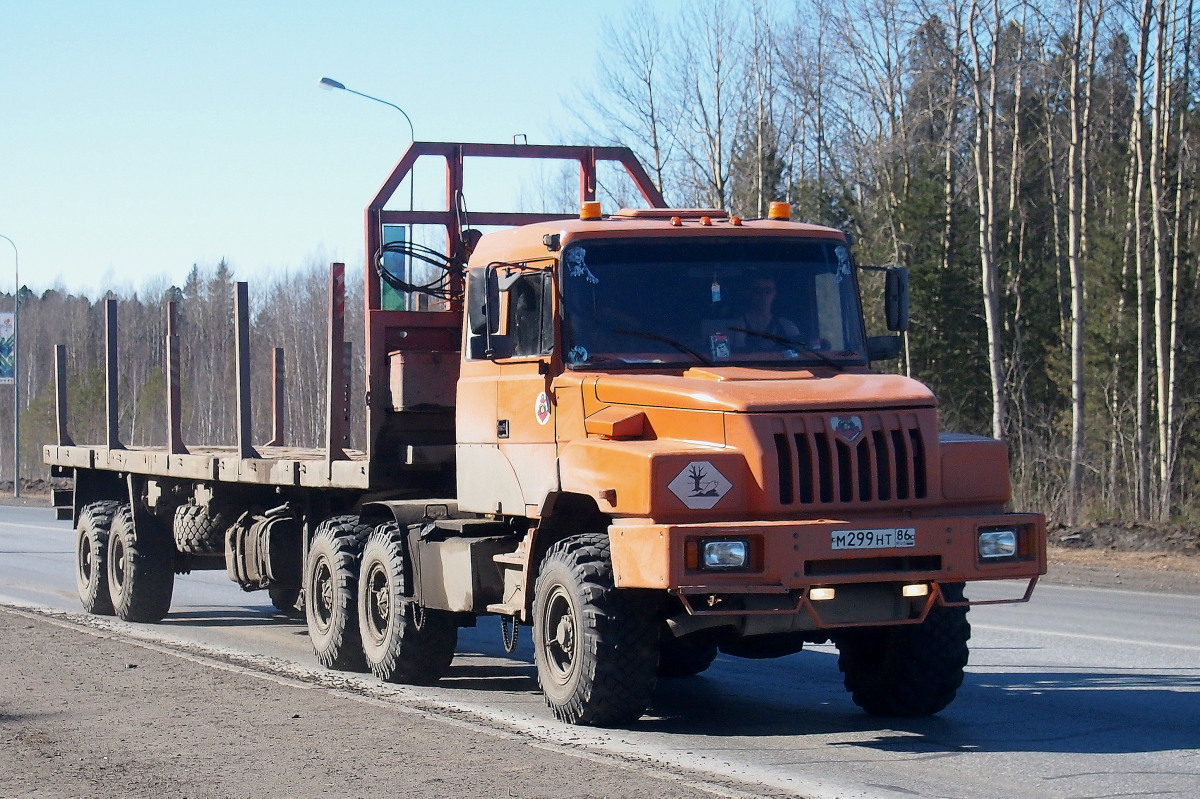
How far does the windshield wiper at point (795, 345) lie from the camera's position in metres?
8.84

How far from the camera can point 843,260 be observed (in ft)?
30.6

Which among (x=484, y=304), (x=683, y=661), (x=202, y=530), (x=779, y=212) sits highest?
(x=779, y=212)

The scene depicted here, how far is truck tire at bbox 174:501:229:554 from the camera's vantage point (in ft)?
45.5

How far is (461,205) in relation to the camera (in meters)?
11.8

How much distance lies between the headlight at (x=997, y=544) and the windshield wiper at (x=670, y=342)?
180 centimetres

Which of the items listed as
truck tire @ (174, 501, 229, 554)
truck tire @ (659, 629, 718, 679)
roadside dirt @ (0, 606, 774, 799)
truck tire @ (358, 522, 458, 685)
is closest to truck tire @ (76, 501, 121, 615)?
truck tire @ (174, 501, 229, 554)

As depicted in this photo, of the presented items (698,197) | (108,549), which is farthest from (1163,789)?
(698,197)

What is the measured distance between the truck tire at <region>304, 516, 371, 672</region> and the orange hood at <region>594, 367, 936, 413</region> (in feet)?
11.2

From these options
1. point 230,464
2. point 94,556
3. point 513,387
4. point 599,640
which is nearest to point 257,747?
point 599,640

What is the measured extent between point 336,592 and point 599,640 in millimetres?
3642

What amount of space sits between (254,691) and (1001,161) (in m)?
36.8

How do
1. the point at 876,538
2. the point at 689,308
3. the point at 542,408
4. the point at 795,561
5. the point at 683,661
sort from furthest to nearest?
the point at 683,661 → the point at 542,408 → the point at 689,308 → the point at 876,538 → the point at 795,561

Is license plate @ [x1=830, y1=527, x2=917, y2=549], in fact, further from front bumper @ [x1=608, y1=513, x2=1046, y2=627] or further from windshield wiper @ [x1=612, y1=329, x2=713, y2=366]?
windshield wiper @ [x1=612, y1=329, x2=713, y2=366]

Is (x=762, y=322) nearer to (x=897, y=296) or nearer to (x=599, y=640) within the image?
(x=897, y=296)
